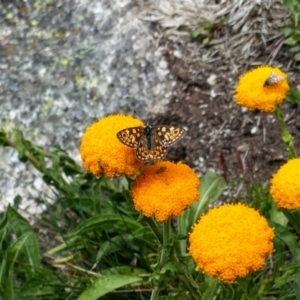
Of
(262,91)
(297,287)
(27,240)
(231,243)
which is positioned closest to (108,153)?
(231,243)

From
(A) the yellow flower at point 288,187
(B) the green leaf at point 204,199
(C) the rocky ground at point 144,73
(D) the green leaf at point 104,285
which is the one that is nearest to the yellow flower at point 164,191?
(A) the yellow flower at point 288,187

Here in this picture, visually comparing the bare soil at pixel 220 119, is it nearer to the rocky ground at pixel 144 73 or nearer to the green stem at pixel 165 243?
the rocky ground at pixel 144 73

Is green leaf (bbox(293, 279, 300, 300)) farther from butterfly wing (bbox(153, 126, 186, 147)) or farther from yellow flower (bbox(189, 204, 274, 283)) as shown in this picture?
butterfly wing (bbox(153, 126, 186, 147))

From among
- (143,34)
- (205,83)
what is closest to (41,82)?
(143,34)

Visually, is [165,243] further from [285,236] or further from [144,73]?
[144,73]

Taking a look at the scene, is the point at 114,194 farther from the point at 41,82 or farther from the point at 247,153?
the point at 41,82
